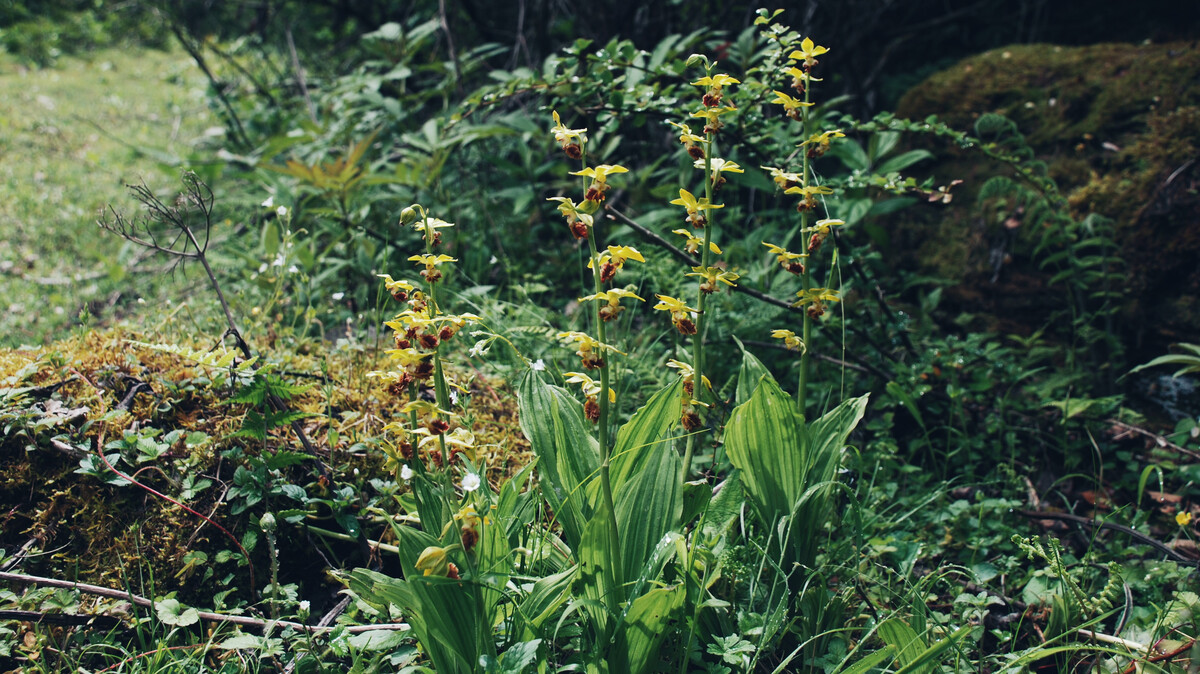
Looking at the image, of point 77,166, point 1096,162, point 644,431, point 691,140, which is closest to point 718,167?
point 691,140

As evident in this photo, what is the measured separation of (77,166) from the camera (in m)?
5.36

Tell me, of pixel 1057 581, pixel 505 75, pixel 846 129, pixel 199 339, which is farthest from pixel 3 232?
pixel 1057 581

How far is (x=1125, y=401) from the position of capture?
2434 millimetres

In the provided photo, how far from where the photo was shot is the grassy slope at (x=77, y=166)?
11.4ft

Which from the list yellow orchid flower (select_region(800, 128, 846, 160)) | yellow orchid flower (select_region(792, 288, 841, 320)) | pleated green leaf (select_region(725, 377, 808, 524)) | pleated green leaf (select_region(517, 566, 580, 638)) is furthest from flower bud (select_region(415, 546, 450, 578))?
yellow orchid flower (select_region(800, 128, 846, 160))

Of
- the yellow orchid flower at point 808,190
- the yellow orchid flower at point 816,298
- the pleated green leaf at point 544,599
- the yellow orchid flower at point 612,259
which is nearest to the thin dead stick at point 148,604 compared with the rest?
the pleated green leaf at point 544,599

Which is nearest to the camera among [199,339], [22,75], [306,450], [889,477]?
[306,450]

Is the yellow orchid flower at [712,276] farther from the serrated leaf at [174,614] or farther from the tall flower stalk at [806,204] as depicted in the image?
the serrated leaf at [174,614]

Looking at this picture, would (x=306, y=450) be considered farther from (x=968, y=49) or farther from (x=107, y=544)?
(x=968, y=49)

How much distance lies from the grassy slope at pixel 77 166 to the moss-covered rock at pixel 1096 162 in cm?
306

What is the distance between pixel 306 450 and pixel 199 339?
33.9 inches

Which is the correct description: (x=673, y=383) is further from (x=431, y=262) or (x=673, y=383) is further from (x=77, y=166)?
(x=77, y=166)

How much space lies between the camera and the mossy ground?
1631 millimetres

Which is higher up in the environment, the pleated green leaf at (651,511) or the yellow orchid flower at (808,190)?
the yellow orchid flower at (808,190)
